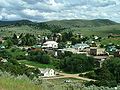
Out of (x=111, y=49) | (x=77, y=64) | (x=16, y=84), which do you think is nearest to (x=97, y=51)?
(x=111, y=49)

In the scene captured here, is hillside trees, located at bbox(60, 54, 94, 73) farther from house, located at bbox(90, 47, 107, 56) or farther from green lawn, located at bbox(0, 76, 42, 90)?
green lawn, located at bbox(0, 76, 42, 90)

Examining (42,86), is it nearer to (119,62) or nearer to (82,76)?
(82,76)

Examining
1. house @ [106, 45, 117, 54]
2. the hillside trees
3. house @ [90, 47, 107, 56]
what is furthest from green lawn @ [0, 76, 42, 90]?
house @ [106, 45, 117, 54]

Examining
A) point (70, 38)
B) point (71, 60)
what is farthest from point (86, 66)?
point (70, 38)

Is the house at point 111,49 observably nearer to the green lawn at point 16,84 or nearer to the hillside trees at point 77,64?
the hillside trees at point 77,64

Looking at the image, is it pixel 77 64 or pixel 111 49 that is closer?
pixel 77 64

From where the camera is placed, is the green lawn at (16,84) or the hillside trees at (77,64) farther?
the hillside trees at (77,64)

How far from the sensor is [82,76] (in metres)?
52.2

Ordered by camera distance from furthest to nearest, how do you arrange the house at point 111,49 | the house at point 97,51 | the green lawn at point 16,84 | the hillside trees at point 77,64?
the house at point 111,49, the house at point 97,51, the hillside trees at point 77,64, the green lawn at point 16,84

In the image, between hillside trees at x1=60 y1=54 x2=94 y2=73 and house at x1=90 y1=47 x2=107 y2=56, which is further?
house at x1=90 y1=47 x2=107 y2=56

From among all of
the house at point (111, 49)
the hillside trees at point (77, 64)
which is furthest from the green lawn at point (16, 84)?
the house at point (111, 49)

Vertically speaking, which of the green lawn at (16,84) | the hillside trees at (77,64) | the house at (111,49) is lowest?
the house at (111,49)

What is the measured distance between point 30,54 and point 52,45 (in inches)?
1065

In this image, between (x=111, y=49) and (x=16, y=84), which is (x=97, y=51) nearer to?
(x=111, y=49)
